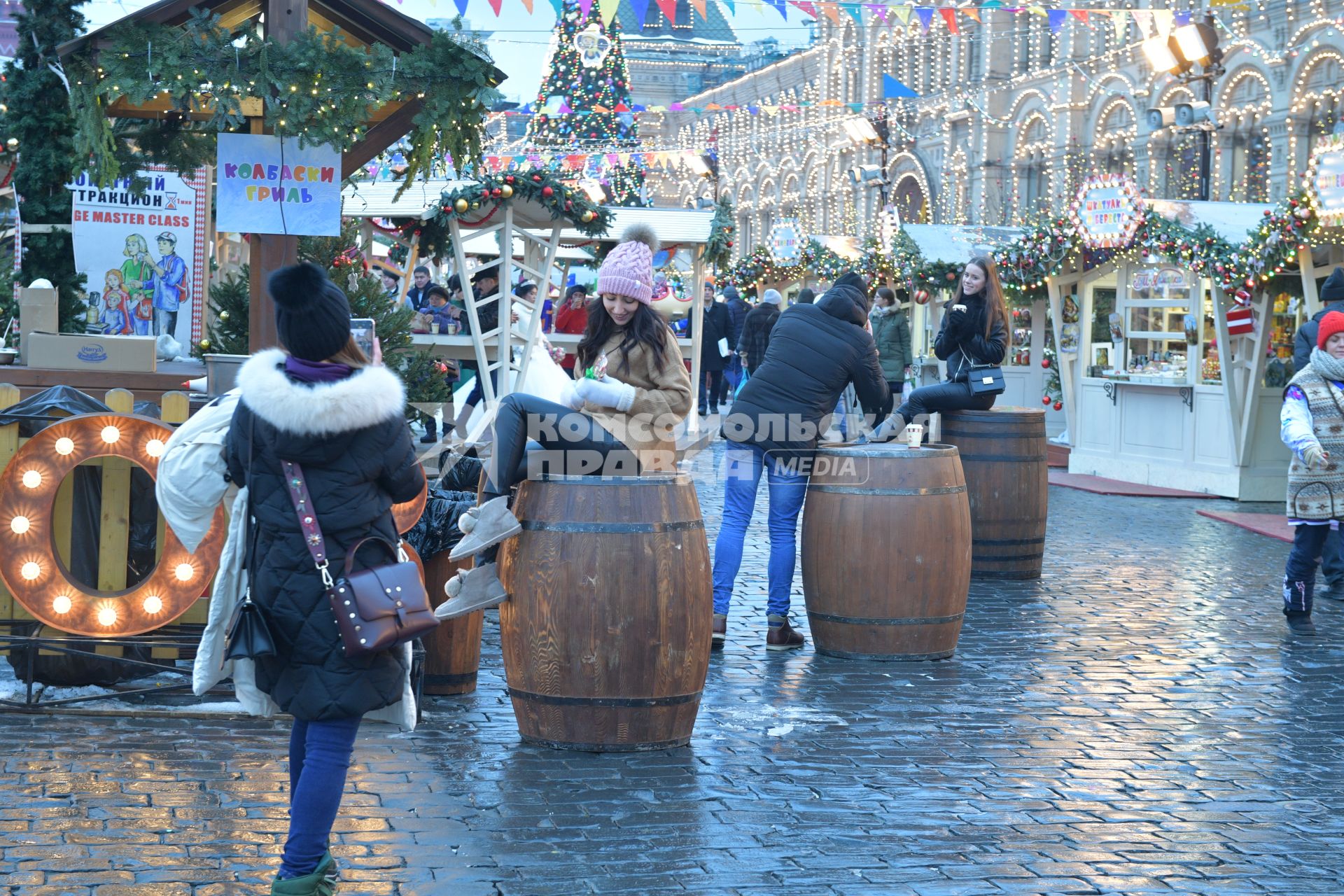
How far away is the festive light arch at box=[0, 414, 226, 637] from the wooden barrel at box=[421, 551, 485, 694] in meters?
0.88

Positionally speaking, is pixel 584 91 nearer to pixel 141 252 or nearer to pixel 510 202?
pixel 510 202

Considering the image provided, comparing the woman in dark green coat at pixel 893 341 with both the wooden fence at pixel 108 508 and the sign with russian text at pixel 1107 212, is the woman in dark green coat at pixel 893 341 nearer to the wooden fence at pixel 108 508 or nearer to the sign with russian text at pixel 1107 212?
the sign with russian text at pixel 1107 212

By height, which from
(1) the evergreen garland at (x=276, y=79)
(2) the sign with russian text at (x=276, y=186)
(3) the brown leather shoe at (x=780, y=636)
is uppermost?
(1) the evergreen garland at (x=276, y=79)

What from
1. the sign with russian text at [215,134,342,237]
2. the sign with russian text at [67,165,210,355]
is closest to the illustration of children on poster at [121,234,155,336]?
the sign with russian text at [67,165,210,355]

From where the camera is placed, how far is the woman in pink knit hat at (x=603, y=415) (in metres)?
5.41

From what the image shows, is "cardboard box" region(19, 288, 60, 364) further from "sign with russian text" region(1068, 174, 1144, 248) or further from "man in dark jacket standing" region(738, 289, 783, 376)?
"man in dark jacket standing" region(738, 289, 783, 376)

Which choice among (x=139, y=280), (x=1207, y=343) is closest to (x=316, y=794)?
(x=139, y=280)

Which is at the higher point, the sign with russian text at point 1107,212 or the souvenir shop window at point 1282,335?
the sign with russian text at point 1107,212

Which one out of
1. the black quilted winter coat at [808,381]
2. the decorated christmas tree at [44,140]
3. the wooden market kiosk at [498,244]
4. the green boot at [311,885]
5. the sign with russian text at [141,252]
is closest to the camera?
the green boot at [311,885]

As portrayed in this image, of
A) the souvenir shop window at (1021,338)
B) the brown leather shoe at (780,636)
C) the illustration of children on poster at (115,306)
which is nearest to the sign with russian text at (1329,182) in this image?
the brown leather shoe at (780,636)

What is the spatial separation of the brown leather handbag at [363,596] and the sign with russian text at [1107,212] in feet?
38.4

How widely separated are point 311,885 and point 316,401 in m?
1.19

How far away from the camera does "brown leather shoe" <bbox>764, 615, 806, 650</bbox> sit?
7297 mm

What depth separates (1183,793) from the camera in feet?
16.7
